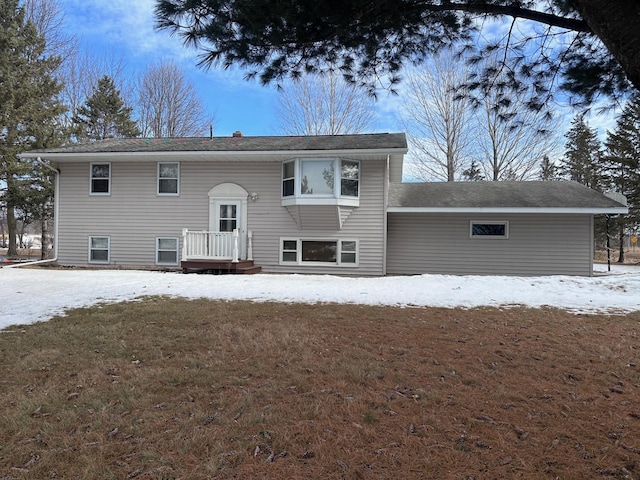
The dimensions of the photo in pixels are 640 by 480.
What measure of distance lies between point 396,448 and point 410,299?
513 cm

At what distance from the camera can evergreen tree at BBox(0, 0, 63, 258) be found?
17.8 m

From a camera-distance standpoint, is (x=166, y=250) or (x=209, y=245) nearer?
(x=209, y=245)

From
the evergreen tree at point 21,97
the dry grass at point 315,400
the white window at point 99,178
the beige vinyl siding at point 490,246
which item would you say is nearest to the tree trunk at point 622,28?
the dry grass at point 315,400

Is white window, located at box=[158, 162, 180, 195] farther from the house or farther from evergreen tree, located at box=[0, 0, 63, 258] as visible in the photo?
evergreen tree, located at box=[0, 0, 63, 258]

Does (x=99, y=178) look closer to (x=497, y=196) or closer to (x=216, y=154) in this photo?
(x=216, y=154)

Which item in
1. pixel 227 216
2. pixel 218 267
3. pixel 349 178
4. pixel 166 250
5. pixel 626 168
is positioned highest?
pixel 626 168

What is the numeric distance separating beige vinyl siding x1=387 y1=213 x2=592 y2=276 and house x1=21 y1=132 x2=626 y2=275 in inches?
1.3

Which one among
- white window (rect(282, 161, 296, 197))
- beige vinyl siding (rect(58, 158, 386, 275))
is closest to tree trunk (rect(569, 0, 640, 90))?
beige vinyl siding (rect(58, 158, 386, 275))

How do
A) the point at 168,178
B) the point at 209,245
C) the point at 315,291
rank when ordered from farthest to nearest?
the point at 168,178, the point at 209,245, the point at 315,291

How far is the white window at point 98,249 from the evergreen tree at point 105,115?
43.9 feet

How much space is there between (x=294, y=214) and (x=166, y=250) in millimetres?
4584

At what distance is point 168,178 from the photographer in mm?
13094

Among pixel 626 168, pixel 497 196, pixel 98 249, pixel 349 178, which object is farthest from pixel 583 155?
pixel 98 249

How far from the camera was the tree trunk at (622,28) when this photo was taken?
2024 mm
